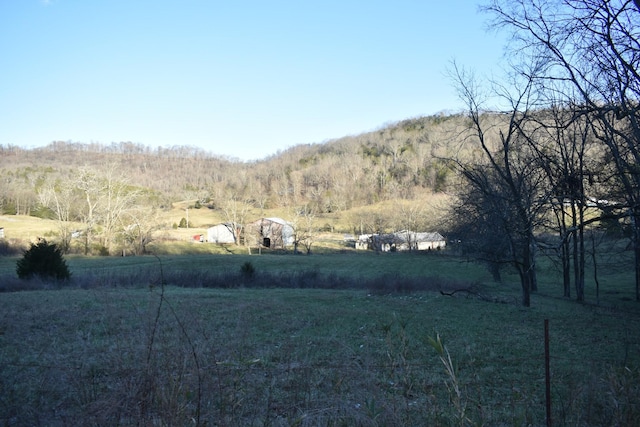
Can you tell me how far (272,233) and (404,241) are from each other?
1985cm

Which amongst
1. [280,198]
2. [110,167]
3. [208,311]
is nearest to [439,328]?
[208,311]

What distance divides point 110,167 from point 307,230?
2724 centimetres

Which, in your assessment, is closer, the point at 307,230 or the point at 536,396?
the point at 536,396

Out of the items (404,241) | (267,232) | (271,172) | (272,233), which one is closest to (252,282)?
(404,241)

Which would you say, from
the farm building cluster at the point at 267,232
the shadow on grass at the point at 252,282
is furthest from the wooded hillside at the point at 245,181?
the shadow on grass at the point at 252,282

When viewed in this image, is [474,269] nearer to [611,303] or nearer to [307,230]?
[611,303]

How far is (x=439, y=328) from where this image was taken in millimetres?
12258

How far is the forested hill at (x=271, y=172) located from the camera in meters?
99.6

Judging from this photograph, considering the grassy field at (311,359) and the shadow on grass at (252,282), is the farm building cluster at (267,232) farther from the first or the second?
the grassy field at (311,359)

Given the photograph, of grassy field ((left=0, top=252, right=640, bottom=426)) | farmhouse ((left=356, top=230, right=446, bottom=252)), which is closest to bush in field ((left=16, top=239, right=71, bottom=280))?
grassy field ((left=0, top=252, right=640, bottom=426))

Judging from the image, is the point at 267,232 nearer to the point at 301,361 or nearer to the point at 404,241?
the point at 404,241

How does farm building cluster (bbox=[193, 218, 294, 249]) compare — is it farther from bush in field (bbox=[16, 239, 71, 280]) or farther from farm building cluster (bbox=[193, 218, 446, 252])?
bush in field (bbox=[16, 239, 71, 280])

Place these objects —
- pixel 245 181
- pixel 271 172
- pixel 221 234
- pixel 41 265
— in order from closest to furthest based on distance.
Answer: pixel 41 265 < pixel 221 234 < pixel 245 181 < pixel 271 172

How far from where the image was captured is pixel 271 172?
151m
